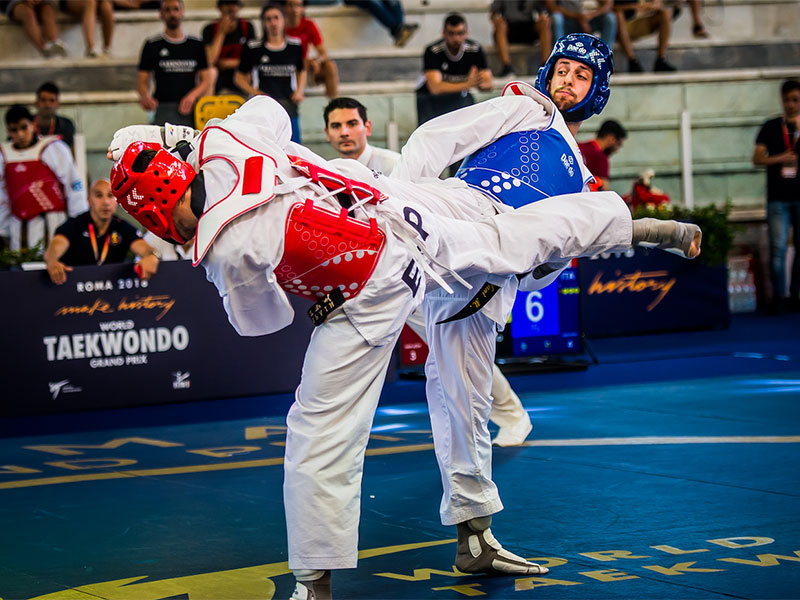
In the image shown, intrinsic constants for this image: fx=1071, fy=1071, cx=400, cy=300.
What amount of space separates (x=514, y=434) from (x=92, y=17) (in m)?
9.85

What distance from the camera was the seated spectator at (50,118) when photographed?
11359 millimetres

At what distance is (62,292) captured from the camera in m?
8.21

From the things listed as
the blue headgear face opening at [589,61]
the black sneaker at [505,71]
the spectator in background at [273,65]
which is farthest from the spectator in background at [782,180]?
the blue headgear face opening at [589,61]

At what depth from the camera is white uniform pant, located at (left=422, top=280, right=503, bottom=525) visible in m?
4.07

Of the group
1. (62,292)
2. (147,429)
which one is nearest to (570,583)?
(147,429)

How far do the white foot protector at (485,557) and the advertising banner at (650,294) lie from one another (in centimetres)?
755

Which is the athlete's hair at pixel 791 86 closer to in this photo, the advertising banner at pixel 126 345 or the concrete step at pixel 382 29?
the concrete step at pixel 382 29

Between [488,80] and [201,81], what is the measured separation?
10.3ft

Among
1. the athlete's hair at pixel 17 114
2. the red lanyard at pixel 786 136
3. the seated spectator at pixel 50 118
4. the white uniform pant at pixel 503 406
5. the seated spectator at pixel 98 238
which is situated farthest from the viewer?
the red lanyard at pixel 786 136

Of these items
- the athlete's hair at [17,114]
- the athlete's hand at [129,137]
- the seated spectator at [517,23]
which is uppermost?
the seated spectator at [517,23]

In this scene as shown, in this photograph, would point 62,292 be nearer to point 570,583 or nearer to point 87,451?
point 87,451

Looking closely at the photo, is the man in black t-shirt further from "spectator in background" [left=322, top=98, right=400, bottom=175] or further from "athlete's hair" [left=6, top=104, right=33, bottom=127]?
"spectator in background" [left=322, top=98, right=400, bottom=175]

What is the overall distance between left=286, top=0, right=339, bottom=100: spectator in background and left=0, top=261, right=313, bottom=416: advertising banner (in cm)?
483

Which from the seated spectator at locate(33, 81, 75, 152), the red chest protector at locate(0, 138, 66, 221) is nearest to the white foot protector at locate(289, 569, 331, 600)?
the red chest protector at locate(0, 138, 66, 221)
